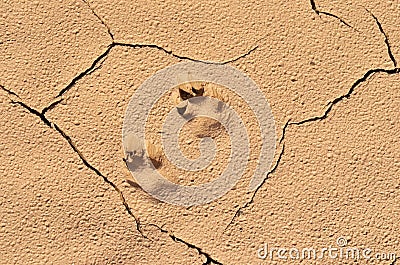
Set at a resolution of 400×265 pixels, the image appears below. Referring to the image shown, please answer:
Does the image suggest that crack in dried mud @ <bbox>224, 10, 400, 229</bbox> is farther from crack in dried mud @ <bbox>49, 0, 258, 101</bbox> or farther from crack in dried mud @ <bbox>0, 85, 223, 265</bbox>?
crack in dried mud @ <bbox>49, 0, 258, 101</bbox>

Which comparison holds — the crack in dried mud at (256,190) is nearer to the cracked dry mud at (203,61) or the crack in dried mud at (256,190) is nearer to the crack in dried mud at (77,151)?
the cracked dry mud at (203,61)

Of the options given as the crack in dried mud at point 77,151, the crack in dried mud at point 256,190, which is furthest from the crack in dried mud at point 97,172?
the crack in dried mud at point 256,190

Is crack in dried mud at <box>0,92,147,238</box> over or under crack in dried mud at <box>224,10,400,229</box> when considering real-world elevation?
under

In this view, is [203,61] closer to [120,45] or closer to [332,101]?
[120,45]

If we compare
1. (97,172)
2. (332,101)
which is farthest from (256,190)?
(97,172)

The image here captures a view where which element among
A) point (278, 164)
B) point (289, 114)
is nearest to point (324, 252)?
point (278, 164)

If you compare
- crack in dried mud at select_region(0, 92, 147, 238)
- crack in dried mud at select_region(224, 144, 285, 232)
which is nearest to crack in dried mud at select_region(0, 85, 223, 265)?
crack in dried mud at select_region(0, 92, 147, 238)

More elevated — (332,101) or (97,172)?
(332,101)

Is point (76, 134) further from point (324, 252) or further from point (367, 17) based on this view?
point (367, 17)
